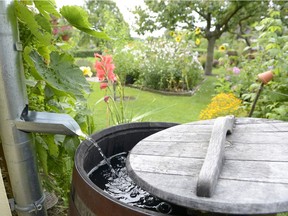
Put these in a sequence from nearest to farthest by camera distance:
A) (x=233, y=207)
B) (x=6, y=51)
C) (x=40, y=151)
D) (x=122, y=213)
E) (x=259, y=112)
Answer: (x=233, y=207)
(x=122, y=213)
(x=6, y=51)
(x=40, y=151)
(x=259, y=112)

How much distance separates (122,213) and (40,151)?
632mm

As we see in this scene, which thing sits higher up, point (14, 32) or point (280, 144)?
point (14, 32)

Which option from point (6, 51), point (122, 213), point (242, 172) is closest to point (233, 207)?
point (242, 172)

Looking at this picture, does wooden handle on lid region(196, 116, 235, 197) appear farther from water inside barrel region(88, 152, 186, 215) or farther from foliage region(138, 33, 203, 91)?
foliage region(138, 33, 203, 91)

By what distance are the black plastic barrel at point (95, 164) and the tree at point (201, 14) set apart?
289 inches

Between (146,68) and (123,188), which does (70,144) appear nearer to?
(123,188)

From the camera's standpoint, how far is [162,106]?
15.7ft

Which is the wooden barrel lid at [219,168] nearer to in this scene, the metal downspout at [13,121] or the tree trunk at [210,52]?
the metal downspout at [13,121]

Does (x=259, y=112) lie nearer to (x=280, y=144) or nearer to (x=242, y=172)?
(x=280, y=144)

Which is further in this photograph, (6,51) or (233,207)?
(6,51)

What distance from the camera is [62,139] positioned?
1.33m

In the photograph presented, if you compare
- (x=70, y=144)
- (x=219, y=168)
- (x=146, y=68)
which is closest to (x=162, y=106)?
(x=146, y=68)

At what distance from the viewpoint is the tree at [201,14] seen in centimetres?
803

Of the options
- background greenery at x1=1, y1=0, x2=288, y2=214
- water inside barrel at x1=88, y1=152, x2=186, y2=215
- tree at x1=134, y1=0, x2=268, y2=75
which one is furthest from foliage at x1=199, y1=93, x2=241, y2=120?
tree at x1=134, y1=0, x2=268, y2=75
